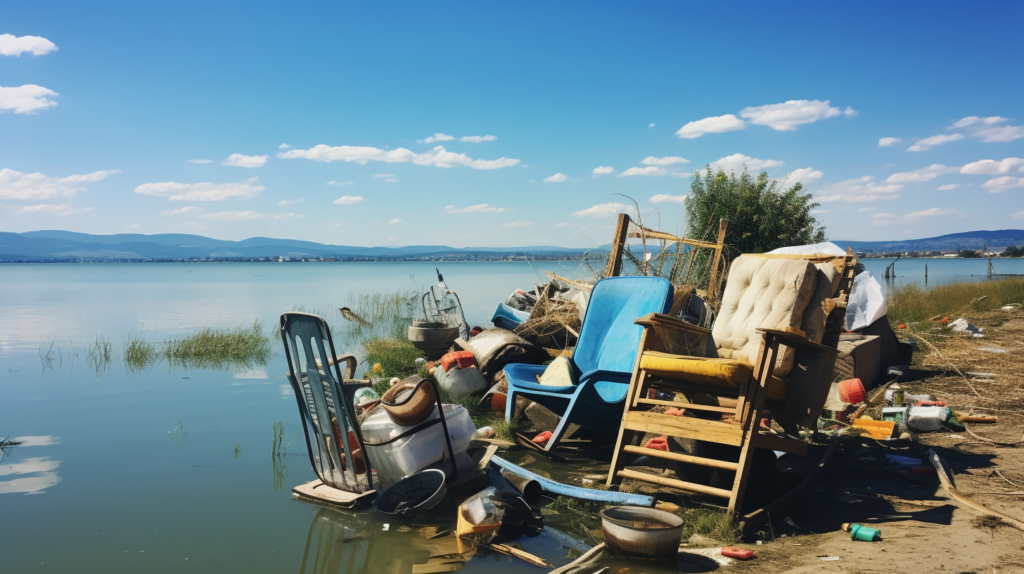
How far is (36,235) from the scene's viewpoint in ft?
516

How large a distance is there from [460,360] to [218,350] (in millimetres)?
6258

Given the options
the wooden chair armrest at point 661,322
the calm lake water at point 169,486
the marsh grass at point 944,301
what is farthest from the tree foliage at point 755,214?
the wooden chair armrest at point 661,322

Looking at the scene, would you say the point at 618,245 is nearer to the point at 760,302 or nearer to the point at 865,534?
the point at 760,302

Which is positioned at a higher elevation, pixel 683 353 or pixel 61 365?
pixel 683 353

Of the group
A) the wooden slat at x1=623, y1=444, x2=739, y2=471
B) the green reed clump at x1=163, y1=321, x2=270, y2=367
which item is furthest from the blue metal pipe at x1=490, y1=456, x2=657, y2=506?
the green reed clump at x1=163, y1=321, x2=270, y2=367

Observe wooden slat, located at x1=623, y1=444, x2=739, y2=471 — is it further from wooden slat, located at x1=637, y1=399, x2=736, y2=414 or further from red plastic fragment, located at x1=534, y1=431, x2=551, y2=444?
red plastic fragment, located at x1=534, y1=431, x2=551, y2=444

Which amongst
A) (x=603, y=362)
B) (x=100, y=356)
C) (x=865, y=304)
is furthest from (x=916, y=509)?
(x=100, y=356)

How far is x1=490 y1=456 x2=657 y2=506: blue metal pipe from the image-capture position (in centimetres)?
340

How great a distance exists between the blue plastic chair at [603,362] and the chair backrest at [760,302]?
1.61ft

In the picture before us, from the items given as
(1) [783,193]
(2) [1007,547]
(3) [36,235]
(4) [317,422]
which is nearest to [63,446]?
(4) [317,422]

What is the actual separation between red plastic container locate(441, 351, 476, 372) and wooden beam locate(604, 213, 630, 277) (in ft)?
6.54

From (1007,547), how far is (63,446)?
270 inches

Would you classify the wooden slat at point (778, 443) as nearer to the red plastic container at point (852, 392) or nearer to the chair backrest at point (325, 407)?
the chair backrest at point (325, 407)

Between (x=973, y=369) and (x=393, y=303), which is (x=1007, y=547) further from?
(x=393, y=303)
